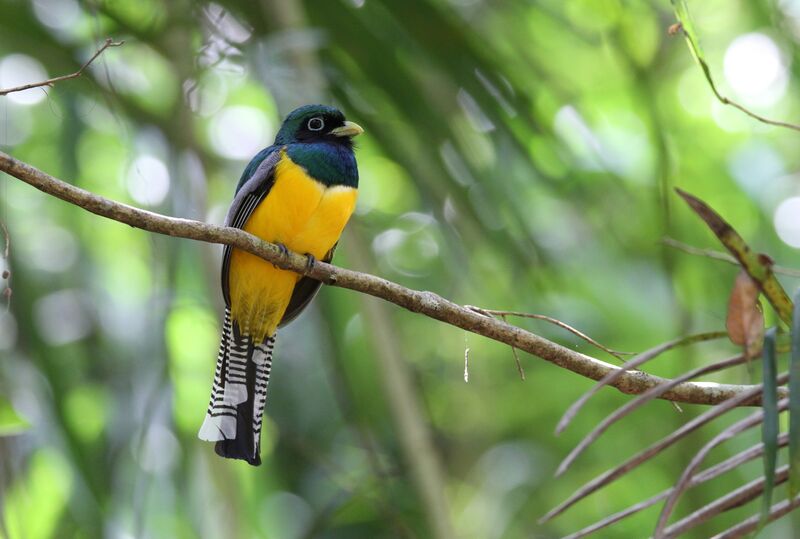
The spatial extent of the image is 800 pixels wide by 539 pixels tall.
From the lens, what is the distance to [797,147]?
5820 mm

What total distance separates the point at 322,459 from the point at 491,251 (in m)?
1.24

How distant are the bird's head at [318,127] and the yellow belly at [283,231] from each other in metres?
0.23

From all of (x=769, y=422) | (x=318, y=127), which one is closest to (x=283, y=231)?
(x=318, y=127)

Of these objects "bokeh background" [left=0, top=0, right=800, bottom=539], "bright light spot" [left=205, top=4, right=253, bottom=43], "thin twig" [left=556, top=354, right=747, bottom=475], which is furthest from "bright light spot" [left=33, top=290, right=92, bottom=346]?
"thin twig" [left=556, top=354, right=747, bottom=475]

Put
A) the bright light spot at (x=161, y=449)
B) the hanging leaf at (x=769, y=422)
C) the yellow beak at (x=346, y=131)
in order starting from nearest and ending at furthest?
the hanging leaf at (x=769, y=422)
the bright light spot at (x=161, y=449)
the yellow beak at (x=346, y=131)

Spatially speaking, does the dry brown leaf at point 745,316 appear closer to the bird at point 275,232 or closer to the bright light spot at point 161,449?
the bright light spot at point 161,449

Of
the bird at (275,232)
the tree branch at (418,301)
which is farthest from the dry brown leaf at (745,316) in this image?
the bird at (275,232)

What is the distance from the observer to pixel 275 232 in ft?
11.5

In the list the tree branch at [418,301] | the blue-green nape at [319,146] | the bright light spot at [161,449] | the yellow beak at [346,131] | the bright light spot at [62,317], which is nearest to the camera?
the tree branch at [418,301]

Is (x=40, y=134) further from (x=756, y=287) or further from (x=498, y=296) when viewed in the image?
(x=756, y=287)

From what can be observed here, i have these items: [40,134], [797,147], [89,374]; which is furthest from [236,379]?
[797,147]

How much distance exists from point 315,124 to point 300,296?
26.1 inches

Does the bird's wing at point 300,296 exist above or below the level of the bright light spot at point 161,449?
above

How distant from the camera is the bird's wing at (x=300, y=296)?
3.66 m
